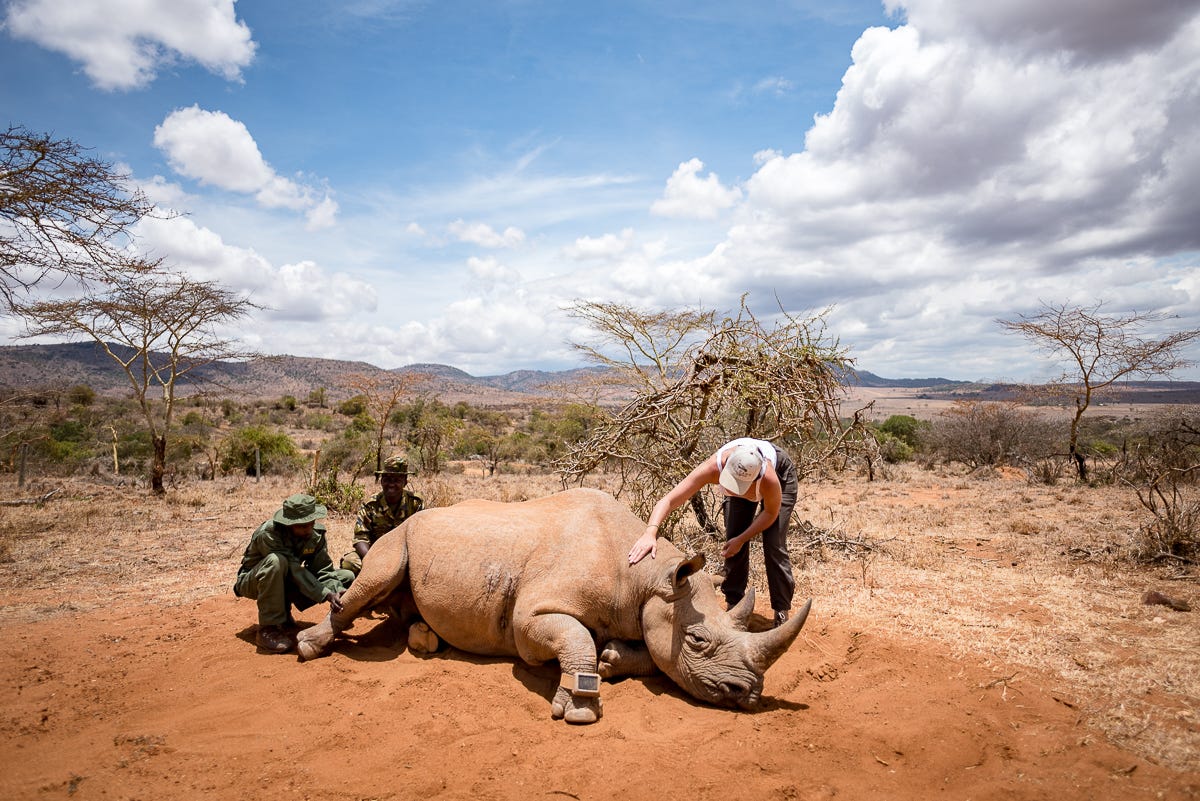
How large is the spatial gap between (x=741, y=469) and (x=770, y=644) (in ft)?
3.81

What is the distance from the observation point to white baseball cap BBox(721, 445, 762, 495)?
4.46 meters

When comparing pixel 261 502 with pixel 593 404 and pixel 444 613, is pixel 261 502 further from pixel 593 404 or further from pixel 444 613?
pixel 444 613

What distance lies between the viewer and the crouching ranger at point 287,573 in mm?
5344

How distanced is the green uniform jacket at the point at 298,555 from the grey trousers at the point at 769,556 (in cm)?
338

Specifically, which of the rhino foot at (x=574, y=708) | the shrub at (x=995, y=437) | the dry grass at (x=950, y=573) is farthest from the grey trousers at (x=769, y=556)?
the shrub at (x=995, y=437)

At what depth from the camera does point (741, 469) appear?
4488 millimetres

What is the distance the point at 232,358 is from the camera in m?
17.9

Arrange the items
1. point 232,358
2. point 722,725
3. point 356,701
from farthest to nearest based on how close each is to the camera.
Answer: point 232,358, point 356,701, point 722,725

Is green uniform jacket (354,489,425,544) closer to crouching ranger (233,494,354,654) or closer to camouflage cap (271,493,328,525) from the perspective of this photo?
crouching ranger (233,494,354,654)

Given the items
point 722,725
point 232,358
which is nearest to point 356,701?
point 722,725

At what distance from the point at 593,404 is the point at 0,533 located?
370 inches

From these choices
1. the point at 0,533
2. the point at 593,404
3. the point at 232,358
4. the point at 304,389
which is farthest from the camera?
the point at 304,389

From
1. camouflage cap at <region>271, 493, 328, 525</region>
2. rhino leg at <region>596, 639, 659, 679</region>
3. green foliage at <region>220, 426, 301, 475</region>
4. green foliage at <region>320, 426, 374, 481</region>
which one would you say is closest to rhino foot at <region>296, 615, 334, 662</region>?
camouflage cap at <region>271, 493, 328, 525</region>

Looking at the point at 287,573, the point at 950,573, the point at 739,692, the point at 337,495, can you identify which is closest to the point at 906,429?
the point at 950,573
